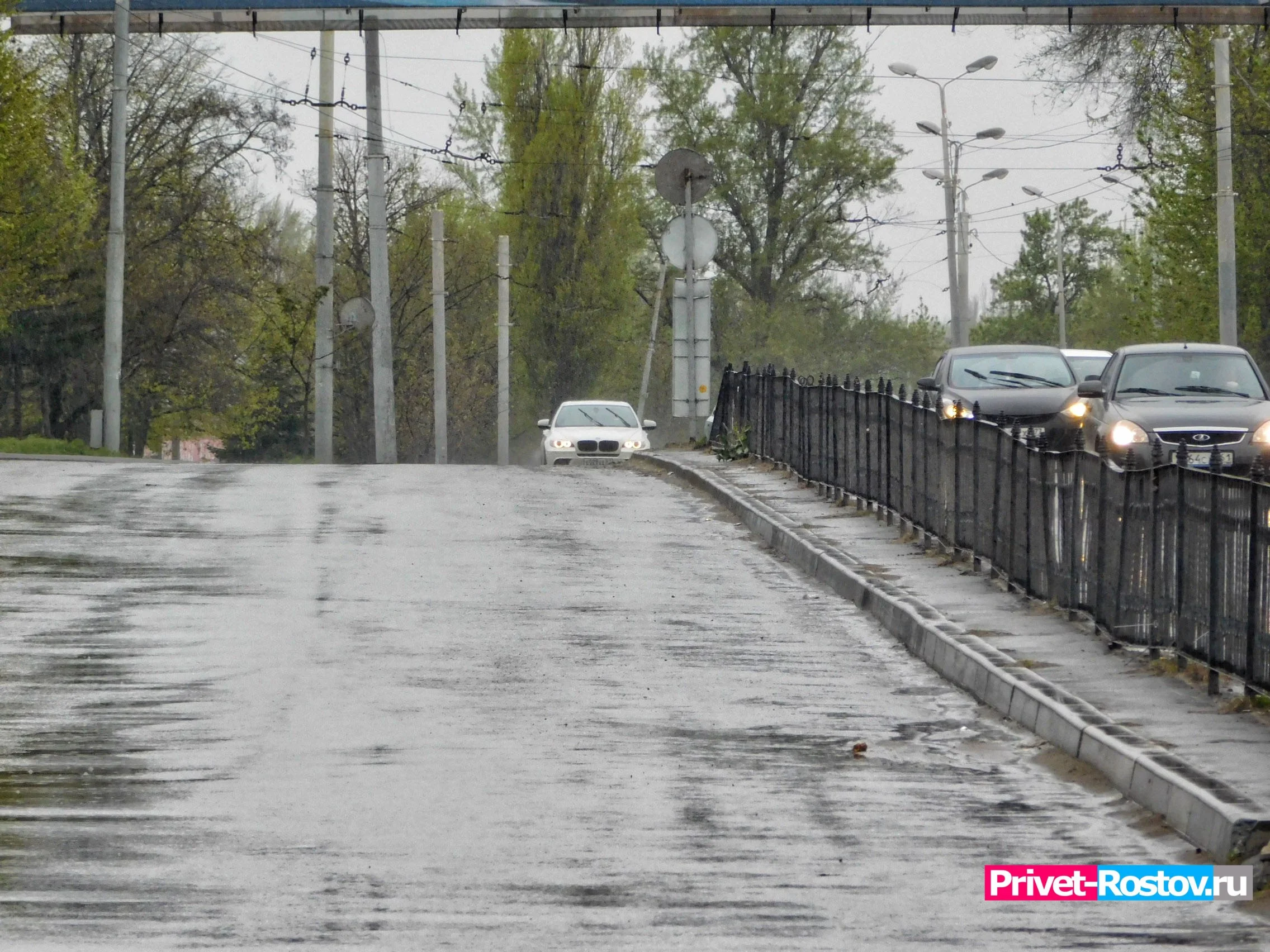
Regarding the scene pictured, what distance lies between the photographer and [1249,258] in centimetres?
4453

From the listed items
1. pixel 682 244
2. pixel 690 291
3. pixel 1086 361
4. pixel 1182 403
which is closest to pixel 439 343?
pixel 682 244

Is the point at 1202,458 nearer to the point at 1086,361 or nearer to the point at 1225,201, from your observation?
the point at 1086,361

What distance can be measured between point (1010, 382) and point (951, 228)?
2670 cm

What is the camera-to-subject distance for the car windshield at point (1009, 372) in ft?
81.6

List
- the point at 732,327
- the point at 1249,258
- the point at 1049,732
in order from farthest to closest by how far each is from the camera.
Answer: the point at 732,327 < the point at 1249,258 < the point at 1049,732

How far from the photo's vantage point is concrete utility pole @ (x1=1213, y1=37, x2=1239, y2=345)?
3519cm

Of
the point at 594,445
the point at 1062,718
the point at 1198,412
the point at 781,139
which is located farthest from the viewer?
the point at 781,139

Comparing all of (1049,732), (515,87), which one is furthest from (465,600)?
(515,87)

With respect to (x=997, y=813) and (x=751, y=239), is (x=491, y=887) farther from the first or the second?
(x=751, y=239)

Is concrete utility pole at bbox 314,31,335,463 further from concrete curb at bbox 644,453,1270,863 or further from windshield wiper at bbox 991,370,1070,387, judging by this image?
concrete curb at bbox 644,453,1270,863

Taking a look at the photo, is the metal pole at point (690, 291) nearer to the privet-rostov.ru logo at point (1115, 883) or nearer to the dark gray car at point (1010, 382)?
the dark gray car at point (1010, 382)

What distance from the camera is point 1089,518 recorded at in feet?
38.3

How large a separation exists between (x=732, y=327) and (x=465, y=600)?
62.2 m

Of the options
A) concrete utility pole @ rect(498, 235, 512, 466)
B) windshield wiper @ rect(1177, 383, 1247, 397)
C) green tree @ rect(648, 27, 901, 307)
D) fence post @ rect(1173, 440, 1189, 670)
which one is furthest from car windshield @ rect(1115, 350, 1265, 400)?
green tree @ rect(648, 27, 901, 307)
